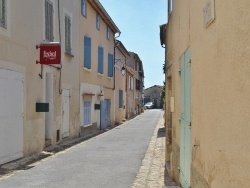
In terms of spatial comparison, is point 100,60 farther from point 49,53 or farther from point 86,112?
point 49,53

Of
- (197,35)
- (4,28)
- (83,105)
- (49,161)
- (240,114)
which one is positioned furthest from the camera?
(83,105)

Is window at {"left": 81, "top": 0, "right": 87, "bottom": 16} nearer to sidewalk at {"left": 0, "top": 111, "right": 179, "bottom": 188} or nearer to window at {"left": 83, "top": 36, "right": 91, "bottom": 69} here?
window at {"left": 83, "top": 36, "right": 91, "bottom": 69}

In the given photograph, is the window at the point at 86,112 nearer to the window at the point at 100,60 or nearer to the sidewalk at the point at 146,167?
the window at the point at 100,60

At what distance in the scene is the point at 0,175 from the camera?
27.2 feet

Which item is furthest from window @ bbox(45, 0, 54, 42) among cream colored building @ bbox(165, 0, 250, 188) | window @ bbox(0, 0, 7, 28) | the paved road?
cream colored building @ bbox(165, 0, 250, 188)

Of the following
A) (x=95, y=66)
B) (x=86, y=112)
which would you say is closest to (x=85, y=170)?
(x=86, y=112)

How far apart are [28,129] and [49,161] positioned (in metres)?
1.51

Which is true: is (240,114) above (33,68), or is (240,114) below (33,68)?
below

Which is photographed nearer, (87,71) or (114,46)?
(87,71)

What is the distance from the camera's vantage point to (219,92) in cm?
323

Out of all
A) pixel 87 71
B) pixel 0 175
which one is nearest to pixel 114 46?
pixel 87 71

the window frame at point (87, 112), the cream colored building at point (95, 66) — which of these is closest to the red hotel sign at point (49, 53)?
the cream colored building at point (95, 66)

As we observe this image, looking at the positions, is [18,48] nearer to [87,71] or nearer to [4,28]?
[4,28]

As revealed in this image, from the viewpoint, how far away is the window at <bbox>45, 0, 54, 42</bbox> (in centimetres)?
1327
